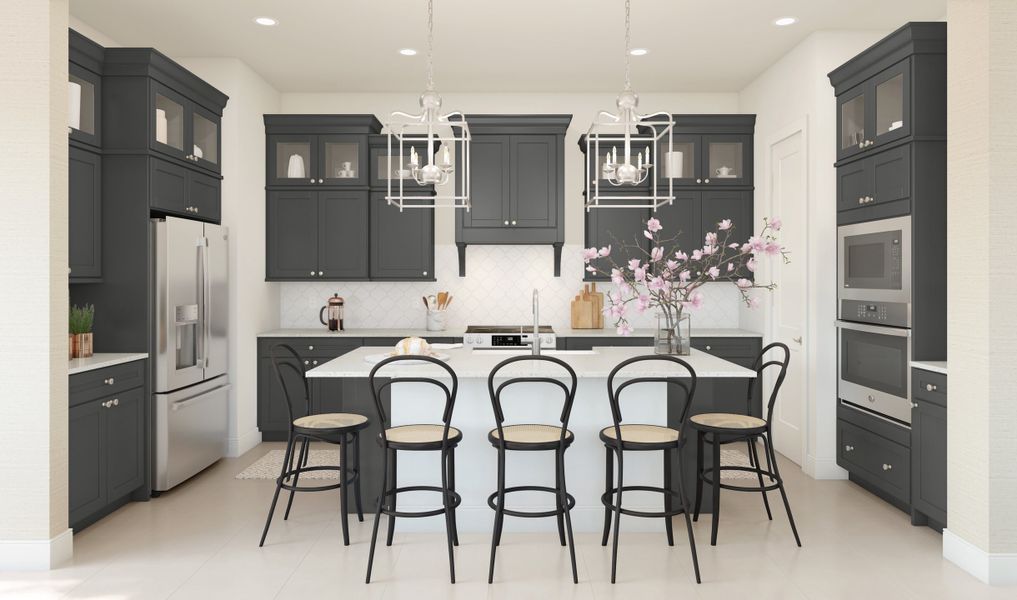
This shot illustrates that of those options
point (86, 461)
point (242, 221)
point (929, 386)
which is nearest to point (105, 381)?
point (86, 461)

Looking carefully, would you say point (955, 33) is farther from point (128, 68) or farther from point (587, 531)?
point (128, 68)

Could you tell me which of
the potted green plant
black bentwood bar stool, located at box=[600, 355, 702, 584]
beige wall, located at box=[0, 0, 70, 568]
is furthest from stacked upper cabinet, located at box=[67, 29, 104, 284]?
black bentwood bar stool, located at box=[600, 355, 702, 584]

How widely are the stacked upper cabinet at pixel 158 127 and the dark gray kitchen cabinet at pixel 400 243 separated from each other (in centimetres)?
148

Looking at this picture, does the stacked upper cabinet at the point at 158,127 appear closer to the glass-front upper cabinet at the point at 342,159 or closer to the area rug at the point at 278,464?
the glass-front upper cabinet at the point at 342,159

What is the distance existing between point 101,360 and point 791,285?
460 cm

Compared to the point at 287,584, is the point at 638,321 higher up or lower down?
higher up

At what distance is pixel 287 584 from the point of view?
3096mm

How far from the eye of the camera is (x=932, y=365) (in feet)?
12.0

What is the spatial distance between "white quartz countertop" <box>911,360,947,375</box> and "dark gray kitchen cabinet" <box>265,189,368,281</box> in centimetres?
421

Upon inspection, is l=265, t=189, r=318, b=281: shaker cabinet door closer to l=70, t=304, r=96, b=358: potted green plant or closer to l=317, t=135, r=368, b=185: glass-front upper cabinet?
l=317, t=135, r=368, b=185: glass-front upper cabinet

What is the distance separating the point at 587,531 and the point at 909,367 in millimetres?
1977

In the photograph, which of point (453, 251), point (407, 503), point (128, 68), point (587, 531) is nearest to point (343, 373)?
point (407, 503)

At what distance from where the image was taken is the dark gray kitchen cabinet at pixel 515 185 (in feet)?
20.0

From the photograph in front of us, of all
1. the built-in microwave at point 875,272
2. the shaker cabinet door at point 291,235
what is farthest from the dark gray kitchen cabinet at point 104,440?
the built-in microwave at point 875,272
